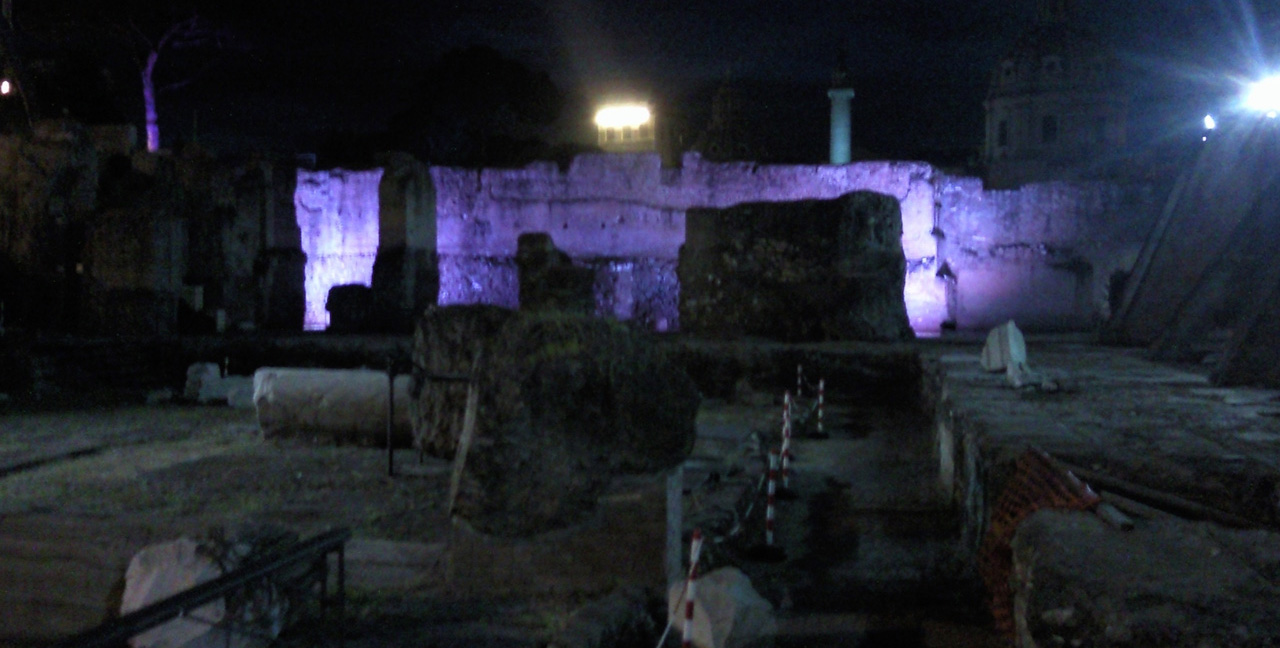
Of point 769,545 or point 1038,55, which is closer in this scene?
point 769,545

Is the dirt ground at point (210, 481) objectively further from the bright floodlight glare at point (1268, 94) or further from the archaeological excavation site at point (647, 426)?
the bright floodlight glare at point (1268, 94)

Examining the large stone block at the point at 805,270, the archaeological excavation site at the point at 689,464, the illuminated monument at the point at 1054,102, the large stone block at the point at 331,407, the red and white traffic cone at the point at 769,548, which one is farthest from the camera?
the illuminated monument at the point at 1054,102

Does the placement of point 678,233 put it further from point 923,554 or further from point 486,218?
point 923,554

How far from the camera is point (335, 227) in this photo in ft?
79.2

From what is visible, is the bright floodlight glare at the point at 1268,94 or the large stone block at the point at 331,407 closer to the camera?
the large stone block at the point at 331,407

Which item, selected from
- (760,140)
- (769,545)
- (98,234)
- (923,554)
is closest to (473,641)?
(769,545)

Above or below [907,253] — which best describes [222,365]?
below

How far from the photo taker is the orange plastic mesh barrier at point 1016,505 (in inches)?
129

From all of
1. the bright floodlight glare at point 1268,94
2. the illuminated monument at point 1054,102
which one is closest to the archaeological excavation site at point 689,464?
the bright floodlight glare at point 1268,94

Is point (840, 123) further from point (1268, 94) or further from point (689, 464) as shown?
point (689, 464)

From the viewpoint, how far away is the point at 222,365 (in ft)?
45.9

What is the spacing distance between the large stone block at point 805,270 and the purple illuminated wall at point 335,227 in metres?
11.9

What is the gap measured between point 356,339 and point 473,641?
12.1 metres

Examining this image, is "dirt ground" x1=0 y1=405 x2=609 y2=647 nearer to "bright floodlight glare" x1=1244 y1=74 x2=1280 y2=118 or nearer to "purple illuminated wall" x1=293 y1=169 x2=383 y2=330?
"bright floodlight glare" x1=1244 y1=74 x2=1280 y2=118
